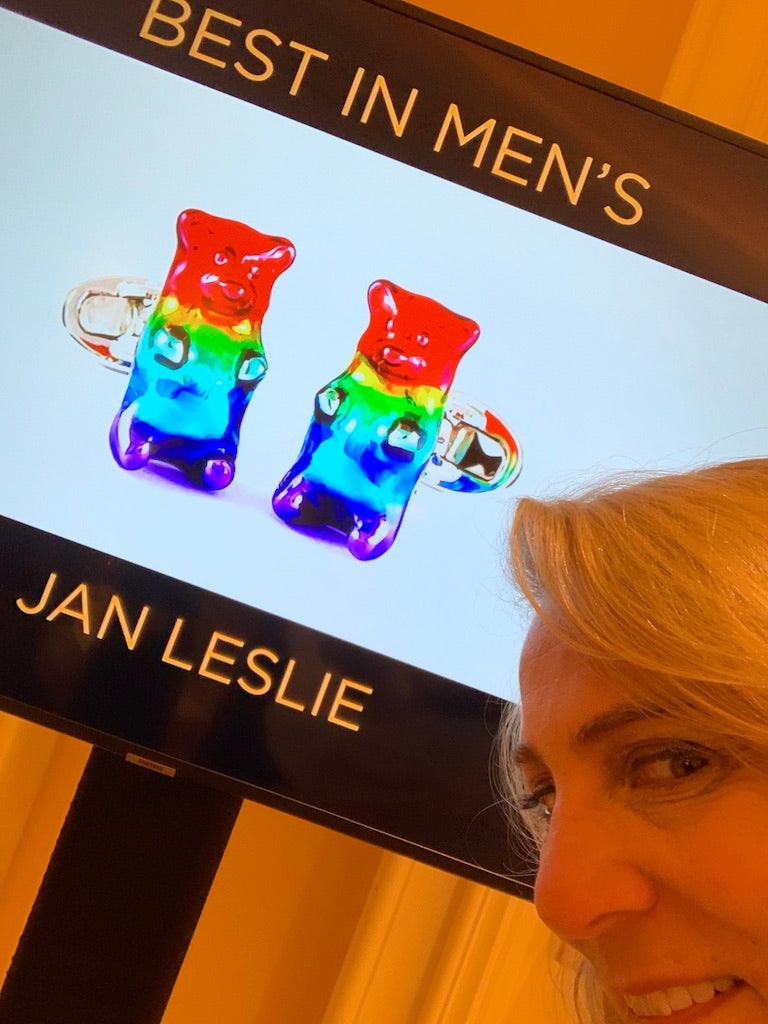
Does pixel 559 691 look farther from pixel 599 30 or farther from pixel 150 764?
pixel 599 30

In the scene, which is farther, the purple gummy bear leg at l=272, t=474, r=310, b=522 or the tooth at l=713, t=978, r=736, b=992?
the purple gummy bear leg at l=272, t=474, r=310, b=522

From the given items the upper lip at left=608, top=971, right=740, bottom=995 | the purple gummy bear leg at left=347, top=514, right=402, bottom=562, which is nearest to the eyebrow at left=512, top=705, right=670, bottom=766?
Answer: the upper lip at left=608, top=971, right=740, bottom=995

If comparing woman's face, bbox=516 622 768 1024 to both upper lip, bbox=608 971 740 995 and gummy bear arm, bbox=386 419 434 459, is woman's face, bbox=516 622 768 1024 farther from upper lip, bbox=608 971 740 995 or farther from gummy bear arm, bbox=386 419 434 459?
gummy bear arm, bbox=386 419 434 459

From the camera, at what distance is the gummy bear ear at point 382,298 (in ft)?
3.54

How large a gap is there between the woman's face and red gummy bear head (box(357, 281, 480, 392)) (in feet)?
1.06

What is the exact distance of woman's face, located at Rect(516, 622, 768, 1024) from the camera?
2.39 ft

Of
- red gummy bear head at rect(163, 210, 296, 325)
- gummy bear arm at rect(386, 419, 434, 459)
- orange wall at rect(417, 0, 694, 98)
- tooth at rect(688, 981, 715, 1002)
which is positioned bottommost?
tooth at rect(688, 981, 715, 1002)

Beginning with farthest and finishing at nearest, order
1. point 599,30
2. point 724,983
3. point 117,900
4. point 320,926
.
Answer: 1. point 599,30
2. point 320,926
3. point 117,900
4. point 724,983

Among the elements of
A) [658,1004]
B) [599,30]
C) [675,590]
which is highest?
[599,30]

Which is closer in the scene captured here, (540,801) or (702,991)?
(702,991)

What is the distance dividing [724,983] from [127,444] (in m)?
0.65

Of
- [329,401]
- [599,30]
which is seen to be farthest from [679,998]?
[599,30]

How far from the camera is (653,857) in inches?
30.3

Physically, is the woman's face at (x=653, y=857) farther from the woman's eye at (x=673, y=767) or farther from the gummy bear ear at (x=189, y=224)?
the gummy bear ear at (x=189, y=224)
